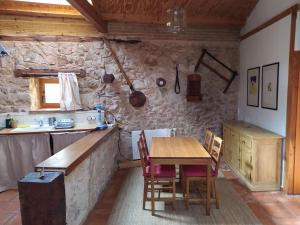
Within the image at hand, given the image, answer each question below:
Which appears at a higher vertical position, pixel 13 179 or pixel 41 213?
pixel 41 213

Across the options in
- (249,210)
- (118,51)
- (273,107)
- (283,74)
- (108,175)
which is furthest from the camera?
(118,51)

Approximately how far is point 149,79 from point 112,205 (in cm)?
240

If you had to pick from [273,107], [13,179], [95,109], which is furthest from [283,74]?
[13,179]

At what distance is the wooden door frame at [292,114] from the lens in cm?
286

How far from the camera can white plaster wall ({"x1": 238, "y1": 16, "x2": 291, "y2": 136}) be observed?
3.05m

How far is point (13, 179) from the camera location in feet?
11.3

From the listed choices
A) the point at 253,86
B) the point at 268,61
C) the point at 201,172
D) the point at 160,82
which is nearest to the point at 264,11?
the point at 268,61

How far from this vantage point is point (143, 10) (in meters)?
3.88

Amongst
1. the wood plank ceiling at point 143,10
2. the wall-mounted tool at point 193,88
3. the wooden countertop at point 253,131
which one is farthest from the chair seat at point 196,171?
the wood plank ceiling at point 143,10

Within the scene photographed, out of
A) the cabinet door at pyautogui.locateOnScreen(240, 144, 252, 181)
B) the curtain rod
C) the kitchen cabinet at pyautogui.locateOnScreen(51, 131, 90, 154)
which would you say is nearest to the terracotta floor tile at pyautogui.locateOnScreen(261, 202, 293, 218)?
the cabinet door at pyautogui.locateOnScreen(240, 144, 252, 181)

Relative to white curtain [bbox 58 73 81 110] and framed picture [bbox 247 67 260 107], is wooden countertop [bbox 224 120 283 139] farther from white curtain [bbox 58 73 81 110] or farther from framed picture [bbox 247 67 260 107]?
white curtain [bbox 58 73 81 110]

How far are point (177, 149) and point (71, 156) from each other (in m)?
1.23

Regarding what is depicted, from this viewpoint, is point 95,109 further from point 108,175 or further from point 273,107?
point 273,107

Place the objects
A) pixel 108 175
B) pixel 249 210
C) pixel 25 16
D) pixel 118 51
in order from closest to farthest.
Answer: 1. pixel 249 210
2. pixel 108 175
3. pixel 25 16
4. pixel 118 51
